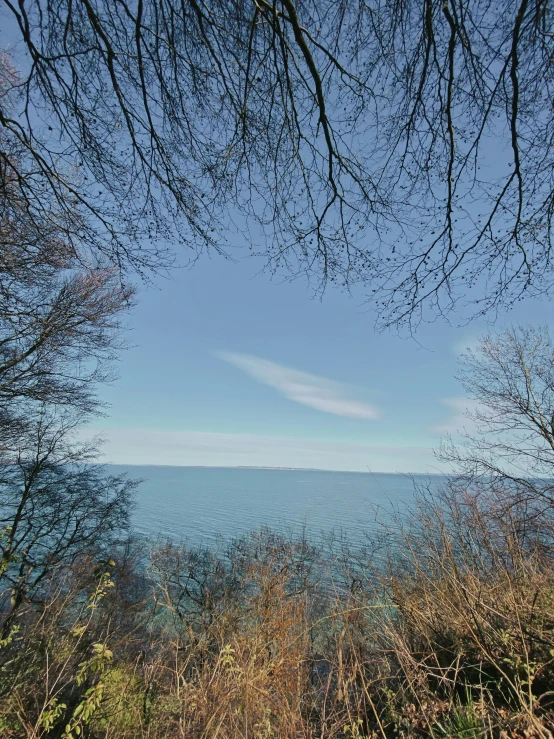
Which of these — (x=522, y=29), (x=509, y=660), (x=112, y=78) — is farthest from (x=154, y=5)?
(x=509, y=660)

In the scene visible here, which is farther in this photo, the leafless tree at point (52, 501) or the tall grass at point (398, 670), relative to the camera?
the leafless tree at point (52, 501)

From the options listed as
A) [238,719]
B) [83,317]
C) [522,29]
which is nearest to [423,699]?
[238,719]

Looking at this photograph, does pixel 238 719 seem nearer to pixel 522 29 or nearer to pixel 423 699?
pixel 423 699

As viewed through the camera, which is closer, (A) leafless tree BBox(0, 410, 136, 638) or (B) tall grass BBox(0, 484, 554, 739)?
(B) tall grass BBox(0, 484, 554, 739)

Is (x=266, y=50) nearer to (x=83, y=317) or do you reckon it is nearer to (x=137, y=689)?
(x=83, y=317)

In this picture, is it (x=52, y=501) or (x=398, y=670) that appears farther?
(x=52, y=501)

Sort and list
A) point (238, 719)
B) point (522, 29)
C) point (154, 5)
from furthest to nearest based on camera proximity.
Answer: point (238, 719)
point (154, 5)
point (522, 29)

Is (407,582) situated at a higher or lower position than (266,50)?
lower

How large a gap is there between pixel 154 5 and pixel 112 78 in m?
0.55

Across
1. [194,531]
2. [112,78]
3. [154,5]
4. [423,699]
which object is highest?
[154,5]

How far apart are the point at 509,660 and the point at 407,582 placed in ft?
8.53

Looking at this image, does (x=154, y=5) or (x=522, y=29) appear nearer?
(x=522, y=29)

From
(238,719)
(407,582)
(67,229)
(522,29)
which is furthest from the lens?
(407,582)

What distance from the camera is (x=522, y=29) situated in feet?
6.46
